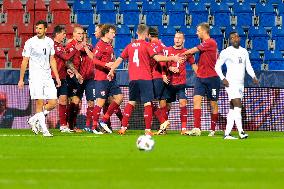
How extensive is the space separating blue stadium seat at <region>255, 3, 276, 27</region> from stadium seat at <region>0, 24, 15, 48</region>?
7.27 meters

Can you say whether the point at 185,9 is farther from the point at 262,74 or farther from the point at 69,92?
Result: the point at 69,92

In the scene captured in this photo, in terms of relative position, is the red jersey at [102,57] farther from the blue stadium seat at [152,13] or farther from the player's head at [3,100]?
the blue stadium seat at [152,13]

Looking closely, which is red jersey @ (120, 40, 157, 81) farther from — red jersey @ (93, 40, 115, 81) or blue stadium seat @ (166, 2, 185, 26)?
blue stadium seat @ (166, 2, 185, 26)

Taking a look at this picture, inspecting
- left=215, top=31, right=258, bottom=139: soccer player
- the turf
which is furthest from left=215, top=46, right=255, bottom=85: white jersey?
the turf

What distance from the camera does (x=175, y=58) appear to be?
13578mm

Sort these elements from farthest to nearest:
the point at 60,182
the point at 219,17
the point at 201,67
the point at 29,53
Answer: the point at 219,17 → the point at 201,67 → the point at 29,53 → the point at 60,182

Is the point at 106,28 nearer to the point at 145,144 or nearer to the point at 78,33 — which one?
the point at 78,33

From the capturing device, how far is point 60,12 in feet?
75.7

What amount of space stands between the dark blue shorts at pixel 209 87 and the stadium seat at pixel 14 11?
376 inches

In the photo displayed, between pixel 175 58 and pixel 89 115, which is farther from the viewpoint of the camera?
pixel 89 115

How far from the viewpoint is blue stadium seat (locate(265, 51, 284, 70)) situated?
2231 centimetres

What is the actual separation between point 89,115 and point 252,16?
28.6 feet

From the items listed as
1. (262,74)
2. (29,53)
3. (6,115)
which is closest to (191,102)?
(262,74)

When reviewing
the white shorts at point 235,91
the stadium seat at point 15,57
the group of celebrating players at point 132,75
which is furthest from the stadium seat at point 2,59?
the white shorts at point 235,91
